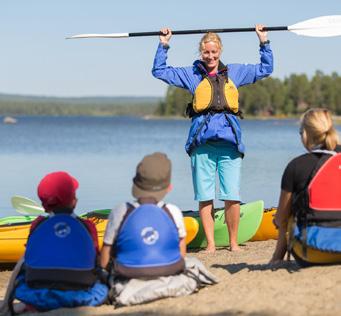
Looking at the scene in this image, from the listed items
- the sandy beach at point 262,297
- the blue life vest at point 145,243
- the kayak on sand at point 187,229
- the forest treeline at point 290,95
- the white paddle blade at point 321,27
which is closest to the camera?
the sandy beach at point 262,297

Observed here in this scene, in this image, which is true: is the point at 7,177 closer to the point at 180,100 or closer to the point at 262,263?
the point at 262,263

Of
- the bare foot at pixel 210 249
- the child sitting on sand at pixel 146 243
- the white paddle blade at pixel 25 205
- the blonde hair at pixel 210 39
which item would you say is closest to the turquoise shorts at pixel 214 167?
the bare foot at pixel 210 249

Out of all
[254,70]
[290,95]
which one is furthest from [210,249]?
[290,95]

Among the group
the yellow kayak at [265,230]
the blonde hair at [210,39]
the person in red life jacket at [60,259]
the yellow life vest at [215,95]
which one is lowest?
the yellow kayak at [265,230]

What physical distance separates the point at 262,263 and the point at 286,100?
123 metres

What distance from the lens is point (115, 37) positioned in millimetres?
8523

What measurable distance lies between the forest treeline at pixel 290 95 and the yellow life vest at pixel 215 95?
112198 mm

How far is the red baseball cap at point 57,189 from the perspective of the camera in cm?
529

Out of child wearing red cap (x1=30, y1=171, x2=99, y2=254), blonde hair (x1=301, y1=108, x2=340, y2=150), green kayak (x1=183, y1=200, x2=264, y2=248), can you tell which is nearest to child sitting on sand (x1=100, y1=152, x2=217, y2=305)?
child wearing red cap (x1=30, y1=171, x2=99, y2=254)

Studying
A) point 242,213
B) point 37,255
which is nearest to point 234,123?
point 242,213

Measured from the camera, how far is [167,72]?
7.49m

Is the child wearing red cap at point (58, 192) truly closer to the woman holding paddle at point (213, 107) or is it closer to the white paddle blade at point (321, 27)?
the woman holding paddle at point (213, 107)

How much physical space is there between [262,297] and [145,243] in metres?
0.74

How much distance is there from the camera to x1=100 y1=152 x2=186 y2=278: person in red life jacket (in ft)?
16.9
